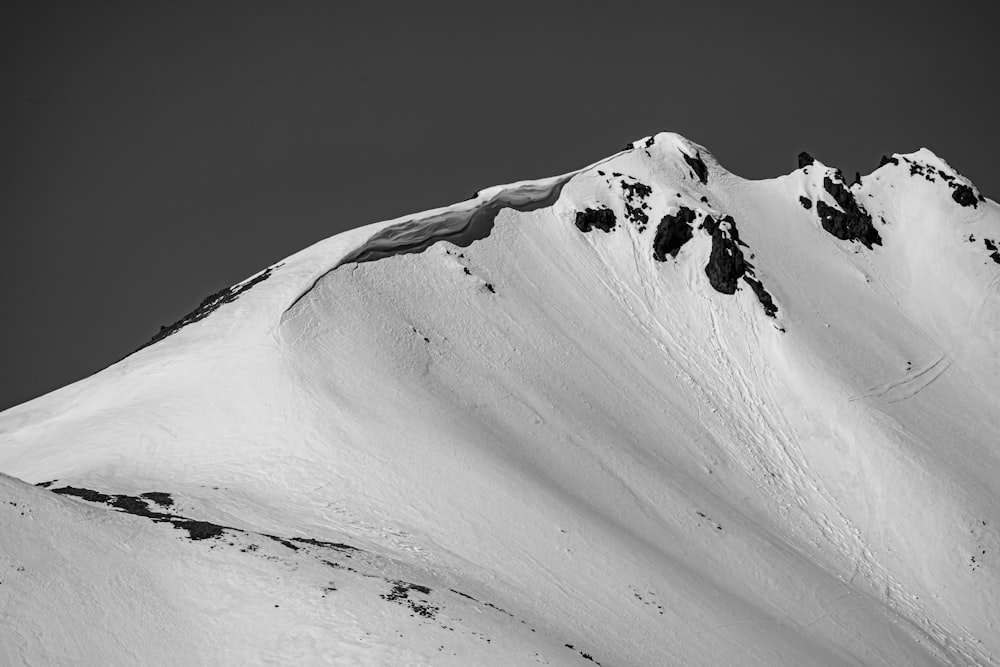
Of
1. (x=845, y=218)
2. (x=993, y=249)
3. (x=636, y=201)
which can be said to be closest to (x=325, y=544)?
(x=636, y=201)

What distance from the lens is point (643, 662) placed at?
1287 inches

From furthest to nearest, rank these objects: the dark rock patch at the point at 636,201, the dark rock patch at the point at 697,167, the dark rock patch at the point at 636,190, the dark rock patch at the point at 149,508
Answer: the dark rock patch at the point at 697,167 < the dark rock patch at the point at 636,190 < the dark rock patch at the point at 636,201 < the dark rock patch at the point at 149,508

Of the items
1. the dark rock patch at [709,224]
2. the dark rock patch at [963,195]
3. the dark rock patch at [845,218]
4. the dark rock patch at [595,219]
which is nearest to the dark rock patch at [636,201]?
the dark rock patch at [595,219]

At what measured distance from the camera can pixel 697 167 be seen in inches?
3068

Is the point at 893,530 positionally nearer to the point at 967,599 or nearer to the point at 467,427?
the point at 967,599

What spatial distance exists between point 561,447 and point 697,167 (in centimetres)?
3844

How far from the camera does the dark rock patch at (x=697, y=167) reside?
77375mm

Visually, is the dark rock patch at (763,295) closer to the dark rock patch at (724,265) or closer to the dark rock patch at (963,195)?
the dark rock patch at (724,265)

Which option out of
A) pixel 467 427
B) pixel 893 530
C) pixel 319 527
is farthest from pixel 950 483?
pixel 319 527

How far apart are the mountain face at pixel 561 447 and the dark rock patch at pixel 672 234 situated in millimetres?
263

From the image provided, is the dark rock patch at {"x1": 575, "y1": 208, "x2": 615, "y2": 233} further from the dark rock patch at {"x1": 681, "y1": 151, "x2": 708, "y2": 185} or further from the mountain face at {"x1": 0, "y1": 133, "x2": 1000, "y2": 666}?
the dark rock patch at {"x1": 681, "y1": 151, "x2": 708, "y2": 185}

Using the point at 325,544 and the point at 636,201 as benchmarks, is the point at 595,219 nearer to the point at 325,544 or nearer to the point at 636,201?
the point at 636,201

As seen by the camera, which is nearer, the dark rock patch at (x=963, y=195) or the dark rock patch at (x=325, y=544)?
the dark rock patch at (x=325, y=544)

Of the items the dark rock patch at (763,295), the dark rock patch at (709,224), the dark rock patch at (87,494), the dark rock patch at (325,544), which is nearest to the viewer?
the dark rock patch at (325,544)
